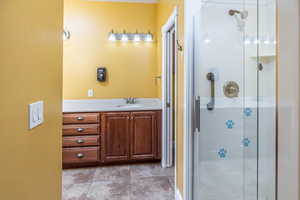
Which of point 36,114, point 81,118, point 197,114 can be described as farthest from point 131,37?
point 36,114

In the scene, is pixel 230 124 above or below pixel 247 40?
below

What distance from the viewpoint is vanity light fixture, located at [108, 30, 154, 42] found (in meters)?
3.65

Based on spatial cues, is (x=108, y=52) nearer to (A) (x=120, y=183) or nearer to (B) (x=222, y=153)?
(A) (x=120, y=183)

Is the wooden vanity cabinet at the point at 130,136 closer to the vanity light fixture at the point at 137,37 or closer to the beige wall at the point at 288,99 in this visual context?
the vanity light fixture at the point at 137,37

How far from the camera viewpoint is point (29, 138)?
0.87m

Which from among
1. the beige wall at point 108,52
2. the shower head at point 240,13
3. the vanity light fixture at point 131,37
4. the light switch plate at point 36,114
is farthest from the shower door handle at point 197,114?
the vanity light fixture at point 131,37

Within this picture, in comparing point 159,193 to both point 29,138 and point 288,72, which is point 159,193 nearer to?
point 29,138

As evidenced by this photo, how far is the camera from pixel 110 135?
3133 millimetres

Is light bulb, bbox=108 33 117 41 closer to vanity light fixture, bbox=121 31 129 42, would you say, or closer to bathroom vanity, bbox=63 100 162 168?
vanity light fixture, bbox=121 31 129 42

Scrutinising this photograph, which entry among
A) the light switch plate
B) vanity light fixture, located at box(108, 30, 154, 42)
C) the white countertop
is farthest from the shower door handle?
vanity light fixture, located at box(108, 30, 154, 42)

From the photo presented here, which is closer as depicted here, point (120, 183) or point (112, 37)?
point (120, 183)

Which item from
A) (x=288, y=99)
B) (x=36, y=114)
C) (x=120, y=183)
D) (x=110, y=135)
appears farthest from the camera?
(x=110, y=135)

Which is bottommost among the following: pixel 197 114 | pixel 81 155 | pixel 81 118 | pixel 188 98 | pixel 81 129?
pixel 81 155

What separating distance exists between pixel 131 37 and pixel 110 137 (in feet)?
5.78
